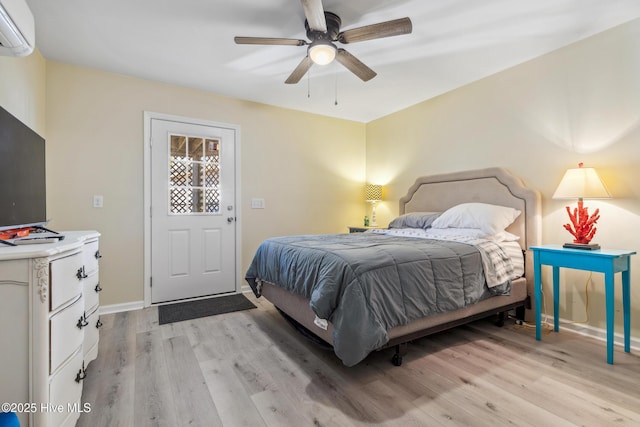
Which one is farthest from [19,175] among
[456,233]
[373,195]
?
[373,195]

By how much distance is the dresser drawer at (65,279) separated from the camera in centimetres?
121

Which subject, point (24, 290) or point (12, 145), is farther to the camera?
point (12, 145)

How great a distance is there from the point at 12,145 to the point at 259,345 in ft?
6.16

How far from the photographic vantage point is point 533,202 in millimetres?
2727

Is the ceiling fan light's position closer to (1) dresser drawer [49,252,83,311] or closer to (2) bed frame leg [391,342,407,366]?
(1) dresser drawer [49,252,83,311]

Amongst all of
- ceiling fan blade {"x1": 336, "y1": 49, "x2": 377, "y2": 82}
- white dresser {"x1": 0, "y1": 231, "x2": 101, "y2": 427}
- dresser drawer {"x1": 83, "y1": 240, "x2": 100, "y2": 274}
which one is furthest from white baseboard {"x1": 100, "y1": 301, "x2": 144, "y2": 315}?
ceiling fan blade {"x1": 336, "y1": 49, "x2": 377, "y2": 82}

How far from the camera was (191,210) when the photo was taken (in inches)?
138

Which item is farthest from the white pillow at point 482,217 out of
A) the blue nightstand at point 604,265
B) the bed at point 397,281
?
the blue nightstand at point 604,265

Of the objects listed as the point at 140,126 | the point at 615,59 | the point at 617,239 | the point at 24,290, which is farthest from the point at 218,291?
the point at 615,59

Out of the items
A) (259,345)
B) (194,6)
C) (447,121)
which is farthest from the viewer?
(447,121)

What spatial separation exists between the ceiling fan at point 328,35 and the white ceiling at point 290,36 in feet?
0.51

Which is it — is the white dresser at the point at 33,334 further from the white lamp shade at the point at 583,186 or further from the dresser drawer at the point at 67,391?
the white lamp shade at the point at 583,186

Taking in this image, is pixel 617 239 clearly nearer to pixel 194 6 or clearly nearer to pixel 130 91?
pixel 194 6

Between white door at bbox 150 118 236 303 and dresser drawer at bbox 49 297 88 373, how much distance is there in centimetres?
194
